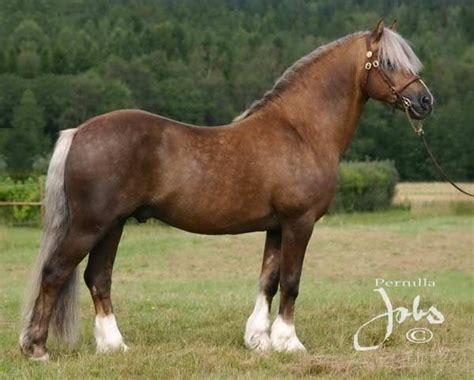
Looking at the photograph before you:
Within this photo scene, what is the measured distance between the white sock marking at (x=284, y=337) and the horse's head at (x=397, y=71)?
2032 mm

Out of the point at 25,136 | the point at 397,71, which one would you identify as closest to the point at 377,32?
the point at 397,71

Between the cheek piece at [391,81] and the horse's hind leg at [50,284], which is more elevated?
the cheek piece at [391,81]

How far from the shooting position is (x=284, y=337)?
703 centimetres

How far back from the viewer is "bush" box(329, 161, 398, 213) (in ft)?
120

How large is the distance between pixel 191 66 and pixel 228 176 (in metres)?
68.3

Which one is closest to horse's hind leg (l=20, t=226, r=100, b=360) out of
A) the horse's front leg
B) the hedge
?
the horse's front leg

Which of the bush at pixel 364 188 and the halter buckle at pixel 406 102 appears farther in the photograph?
the bush at pixel 364 188

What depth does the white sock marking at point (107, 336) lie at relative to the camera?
22.2 ft

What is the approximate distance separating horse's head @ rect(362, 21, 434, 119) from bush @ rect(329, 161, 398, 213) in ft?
93.4

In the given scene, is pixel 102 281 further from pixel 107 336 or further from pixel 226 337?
pixel 226 337

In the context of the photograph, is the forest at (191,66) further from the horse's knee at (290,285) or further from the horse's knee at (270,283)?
the horse's knee at (290,285)

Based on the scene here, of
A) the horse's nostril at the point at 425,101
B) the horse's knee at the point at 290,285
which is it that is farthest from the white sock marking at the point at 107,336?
the horse's nostril at the point at 425,101

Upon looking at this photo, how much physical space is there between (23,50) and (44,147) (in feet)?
93.2

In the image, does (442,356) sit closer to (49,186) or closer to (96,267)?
(96,267)
